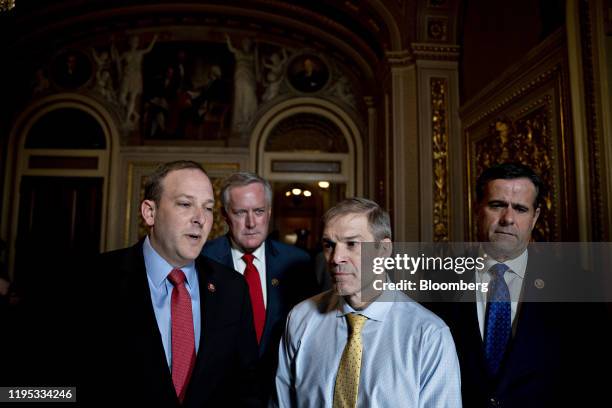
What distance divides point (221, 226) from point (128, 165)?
207 cm

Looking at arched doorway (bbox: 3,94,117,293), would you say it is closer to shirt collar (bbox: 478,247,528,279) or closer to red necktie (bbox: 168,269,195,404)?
red necktie (bbox: 168,269,195,404)

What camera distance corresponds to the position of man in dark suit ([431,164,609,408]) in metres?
1.79

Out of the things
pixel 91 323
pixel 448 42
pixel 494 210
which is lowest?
pixel 91 323

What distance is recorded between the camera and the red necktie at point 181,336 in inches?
68.8

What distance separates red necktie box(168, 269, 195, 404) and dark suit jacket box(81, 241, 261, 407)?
0.04 metres

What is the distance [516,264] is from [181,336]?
1.44 m

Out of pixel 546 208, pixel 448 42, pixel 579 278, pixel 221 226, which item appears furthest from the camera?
pixel 221 226

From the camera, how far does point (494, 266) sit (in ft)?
6.66

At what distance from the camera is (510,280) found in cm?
202

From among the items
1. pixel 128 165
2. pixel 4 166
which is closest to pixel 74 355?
pixel 128 165

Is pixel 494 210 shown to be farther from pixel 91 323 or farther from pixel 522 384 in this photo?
pixel 91 323

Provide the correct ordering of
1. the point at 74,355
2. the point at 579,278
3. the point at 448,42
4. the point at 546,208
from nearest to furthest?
the point at 74,355
the point at 579,278
the point at 546,208
the point at 448,42

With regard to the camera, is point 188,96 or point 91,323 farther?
point 188,96

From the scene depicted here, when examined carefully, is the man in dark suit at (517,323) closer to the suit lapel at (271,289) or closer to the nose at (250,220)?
the suit lapel at (271,289)
